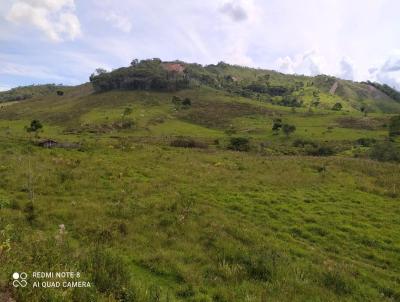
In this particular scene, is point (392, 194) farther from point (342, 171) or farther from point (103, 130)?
point (103, 130)

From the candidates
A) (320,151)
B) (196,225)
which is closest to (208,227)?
(196,225)

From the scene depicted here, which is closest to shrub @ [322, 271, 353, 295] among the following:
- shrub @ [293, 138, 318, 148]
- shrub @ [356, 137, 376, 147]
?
shrub @ [293, 138, 318, 148]

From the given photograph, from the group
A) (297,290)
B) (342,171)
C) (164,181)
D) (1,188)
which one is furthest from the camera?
(342,171)

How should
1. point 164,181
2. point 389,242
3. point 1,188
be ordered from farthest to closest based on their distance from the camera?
1. point 164,181
2. point 1,188
3. point 389,242

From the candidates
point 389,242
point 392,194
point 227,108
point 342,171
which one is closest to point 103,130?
point 227,108

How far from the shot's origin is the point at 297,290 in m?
13.1

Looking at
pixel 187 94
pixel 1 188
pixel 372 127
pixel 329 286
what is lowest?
pixel 329 286

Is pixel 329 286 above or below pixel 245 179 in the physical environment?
below

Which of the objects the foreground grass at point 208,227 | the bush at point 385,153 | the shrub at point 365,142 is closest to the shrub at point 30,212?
the foreground grass at point 208,227

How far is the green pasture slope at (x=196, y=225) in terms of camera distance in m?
11.9

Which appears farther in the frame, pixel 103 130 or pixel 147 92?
pixel 147 92

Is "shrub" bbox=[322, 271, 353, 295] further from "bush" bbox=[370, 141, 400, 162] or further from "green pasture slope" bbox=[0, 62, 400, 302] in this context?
"bush" bbox=[370, 141, 400, 162]

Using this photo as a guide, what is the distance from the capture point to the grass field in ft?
39.2

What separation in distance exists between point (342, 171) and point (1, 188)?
91.5 ft
